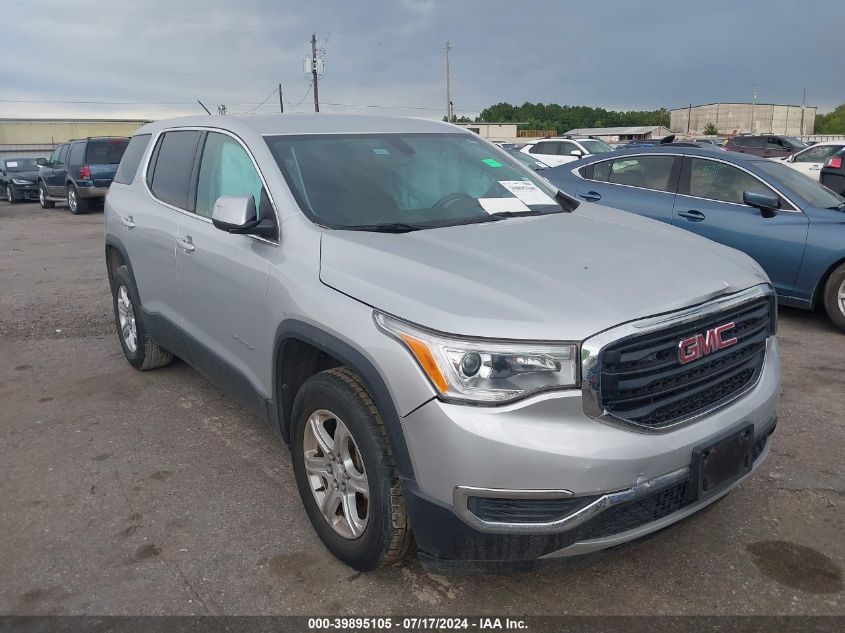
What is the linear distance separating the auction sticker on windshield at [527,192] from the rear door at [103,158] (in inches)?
624

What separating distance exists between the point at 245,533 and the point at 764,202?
5.25 meters

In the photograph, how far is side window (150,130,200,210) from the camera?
14.2 ft

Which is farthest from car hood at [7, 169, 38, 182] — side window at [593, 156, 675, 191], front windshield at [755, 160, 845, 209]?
front windshield at [755, 160, 845, 209]

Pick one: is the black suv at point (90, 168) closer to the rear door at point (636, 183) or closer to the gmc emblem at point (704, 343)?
the rear door at point (636, 183)

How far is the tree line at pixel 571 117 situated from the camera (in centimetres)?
9981

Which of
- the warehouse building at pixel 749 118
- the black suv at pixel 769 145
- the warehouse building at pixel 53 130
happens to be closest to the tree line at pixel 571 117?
the warehouse building at pixel 749 118

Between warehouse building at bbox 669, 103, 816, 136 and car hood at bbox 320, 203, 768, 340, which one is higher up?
warehouse building at bbox 669, 103, 816, 136

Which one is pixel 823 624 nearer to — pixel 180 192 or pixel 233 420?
pixel 233 420

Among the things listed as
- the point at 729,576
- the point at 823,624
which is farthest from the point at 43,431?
the point at 823,624

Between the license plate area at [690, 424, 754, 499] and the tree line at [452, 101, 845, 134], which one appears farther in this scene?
the tree line at [452, 101, 845, 134]

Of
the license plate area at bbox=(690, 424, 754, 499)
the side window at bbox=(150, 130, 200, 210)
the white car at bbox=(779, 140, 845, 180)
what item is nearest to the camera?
the license plate area at bbox=(690, 424, 754, 499)

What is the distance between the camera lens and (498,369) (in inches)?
90.8

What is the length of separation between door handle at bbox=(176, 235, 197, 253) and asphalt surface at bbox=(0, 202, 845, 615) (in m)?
1.12

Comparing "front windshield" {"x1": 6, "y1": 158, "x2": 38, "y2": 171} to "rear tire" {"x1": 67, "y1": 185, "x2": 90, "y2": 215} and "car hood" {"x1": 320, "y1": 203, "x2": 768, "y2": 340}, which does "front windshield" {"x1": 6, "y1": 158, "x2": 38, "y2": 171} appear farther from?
"car hood" {"x1": 320, "y1": 203, "x2": 768, "y2": 340}
